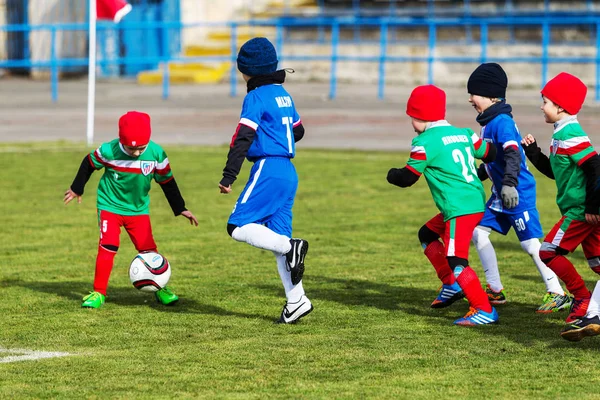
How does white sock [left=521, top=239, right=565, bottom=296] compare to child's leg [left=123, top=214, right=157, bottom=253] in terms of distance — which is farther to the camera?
child's leg [left=123, top=214, right=157, bottom=253]

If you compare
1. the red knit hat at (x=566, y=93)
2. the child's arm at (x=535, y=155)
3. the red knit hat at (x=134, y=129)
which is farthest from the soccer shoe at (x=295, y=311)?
the red knit hat at (x=566, y=93)

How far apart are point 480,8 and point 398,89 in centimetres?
411

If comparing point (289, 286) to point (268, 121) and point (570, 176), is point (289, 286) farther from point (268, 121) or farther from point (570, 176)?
point (570, 176)

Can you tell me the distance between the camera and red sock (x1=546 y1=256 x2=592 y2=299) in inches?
280

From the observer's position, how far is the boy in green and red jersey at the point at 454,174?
6.93 meters

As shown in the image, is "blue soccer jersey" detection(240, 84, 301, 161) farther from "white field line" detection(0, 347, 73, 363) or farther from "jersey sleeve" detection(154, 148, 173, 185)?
"white field line" detection(0, 347, 73, 363)

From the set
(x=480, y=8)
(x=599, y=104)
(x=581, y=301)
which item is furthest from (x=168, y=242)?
(x=480, y=8)

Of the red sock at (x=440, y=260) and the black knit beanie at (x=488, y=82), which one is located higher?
the black knit beanie at (x=488, y=82)

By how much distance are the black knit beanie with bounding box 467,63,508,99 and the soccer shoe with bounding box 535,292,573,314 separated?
1392 mm

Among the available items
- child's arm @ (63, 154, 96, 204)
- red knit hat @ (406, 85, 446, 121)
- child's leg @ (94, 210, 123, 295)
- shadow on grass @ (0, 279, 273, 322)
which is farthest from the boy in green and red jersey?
child's arm @ (63, 154, 96, 204)

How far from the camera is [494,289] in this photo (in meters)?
7.84

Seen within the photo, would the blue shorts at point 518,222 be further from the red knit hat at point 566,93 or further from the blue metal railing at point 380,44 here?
the blue metal railing at point 380,44

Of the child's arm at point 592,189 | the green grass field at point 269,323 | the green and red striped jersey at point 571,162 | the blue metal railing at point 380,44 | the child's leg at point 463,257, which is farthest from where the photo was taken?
the blue metal railing at point 380,44

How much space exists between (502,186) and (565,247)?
0.59 metres
